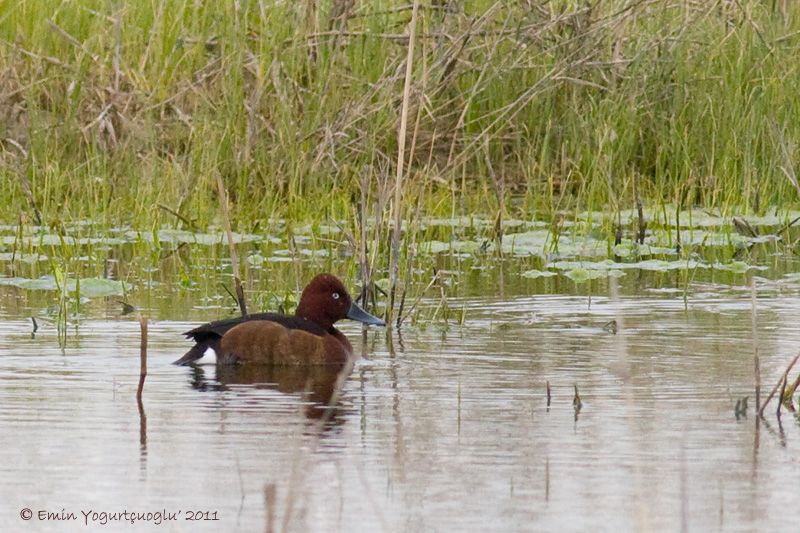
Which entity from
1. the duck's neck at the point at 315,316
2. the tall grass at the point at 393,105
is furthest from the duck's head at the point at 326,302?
the tall grass at the point at 393,105

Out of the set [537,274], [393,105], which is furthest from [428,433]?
[393,105]

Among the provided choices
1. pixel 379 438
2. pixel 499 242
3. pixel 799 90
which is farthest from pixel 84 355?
pixel 799 90

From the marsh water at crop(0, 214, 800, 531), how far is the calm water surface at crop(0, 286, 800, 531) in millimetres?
13

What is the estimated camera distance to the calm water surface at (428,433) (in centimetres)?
468

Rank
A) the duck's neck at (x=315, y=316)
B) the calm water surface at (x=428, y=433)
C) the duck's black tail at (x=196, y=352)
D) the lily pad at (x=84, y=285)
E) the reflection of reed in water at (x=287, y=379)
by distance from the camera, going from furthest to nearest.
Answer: the lily pad at (x=84, y=285)
the duck's neck at (x=315, y=316)
the duck's black tail at (x=196, y=352)
the reflection of reed in water at (x=287, y=379)
the calm water surface at (x=428, y=433)

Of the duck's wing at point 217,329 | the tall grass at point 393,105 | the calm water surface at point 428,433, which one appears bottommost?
the calm water surface at point 428,433

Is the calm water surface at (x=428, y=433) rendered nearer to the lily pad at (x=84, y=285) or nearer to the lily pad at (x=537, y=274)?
the lily pad at (x=84, y=285)

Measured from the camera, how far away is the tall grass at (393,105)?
37.7ft

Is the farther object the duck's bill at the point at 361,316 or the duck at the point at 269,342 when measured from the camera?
the duck's bill at the point at 361,316

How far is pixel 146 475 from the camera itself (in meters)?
5.05

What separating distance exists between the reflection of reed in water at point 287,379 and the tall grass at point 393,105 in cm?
388

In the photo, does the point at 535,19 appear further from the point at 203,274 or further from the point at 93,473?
the point at 93,473

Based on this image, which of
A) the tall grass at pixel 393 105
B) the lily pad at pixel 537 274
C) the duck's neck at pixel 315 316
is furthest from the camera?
the tall grass at pixel 393 105

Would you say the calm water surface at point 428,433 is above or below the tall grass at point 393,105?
below
